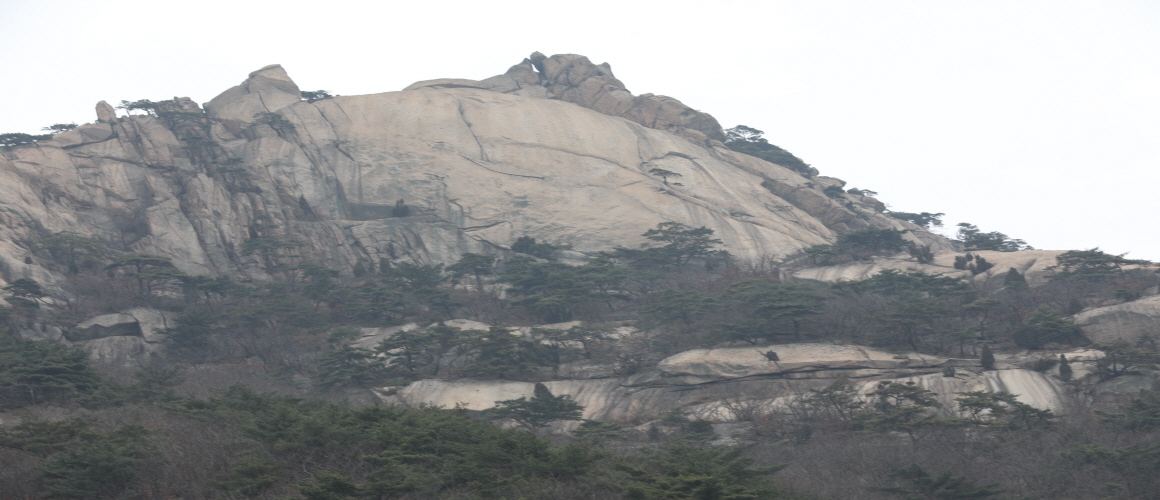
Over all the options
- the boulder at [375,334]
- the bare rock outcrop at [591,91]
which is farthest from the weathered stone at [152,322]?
the bare rock outcrop at [591,91]

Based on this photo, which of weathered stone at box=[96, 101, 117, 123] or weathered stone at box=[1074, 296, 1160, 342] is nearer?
weathered stone at box=[1074, 296, 1160, 342]

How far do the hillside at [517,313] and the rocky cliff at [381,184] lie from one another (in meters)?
0.23

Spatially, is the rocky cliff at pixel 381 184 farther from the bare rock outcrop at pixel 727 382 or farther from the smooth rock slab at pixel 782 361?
the bare rock outcrop at pixel 727 382

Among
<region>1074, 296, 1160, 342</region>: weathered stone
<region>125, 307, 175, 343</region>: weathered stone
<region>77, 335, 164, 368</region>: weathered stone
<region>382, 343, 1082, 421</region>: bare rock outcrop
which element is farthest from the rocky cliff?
<region>1074, 296, 1160, 342</region>: weathered stone

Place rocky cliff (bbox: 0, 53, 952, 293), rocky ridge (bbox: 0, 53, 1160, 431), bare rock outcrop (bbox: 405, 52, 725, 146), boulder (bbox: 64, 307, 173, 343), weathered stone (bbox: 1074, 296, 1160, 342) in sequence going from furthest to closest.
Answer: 1. bare rock outcrop (bbox: 405, 52, 725, 146)
2. rocky cliff (bbox: 0, 53, 952, 293)
3. boulder (bbox: 64, 307, 173, 343)
4. rocky ridge (bbox: 0, 53, 1160, 431)
5. weathered stone (bbox: 1074, 296, 1160, 342)

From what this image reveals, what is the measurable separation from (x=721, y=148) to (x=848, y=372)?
119 feet

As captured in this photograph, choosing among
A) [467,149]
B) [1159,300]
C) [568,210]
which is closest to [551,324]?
[568,210]

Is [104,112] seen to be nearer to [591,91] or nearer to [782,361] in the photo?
[591,91]

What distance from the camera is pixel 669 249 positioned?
51969mm

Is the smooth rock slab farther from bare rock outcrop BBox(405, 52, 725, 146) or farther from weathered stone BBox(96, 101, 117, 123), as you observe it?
weathered stone BBox(96, 101, 117, 123)

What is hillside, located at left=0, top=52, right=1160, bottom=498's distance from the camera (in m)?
24.8

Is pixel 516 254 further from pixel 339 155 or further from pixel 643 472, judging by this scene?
pixel 643 472

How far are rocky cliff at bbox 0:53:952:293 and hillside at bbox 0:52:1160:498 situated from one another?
231 mm

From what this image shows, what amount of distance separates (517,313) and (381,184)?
17.3 metres
